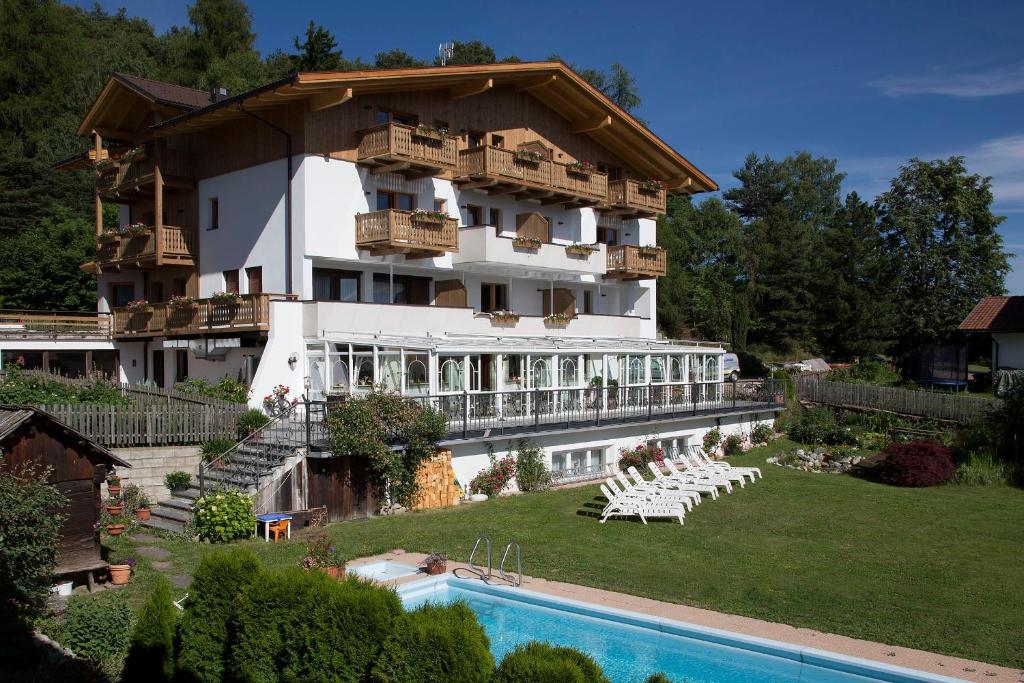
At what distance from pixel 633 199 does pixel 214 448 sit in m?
21.5

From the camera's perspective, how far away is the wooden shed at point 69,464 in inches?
496

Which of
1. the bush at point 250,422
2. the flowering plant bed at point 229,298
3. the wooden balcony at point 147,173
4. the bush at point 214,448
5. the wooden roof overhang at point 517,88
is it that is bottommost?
the bush at point 214,448

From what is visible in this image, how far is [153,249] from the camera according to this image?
28.9 metres

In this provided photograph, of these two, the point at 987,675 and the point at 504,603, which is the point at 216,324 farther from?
the point at 987,675

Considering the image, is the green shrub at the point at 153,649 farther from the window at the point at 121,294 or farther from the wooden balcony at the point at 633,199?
the wooden balcony at the point at 633,199

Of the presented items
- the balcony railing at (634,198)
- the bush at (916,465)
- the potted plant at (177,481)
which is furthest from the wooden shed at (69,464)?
the balcony railing at (634,198)

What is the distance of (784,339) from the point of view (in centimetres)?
6450

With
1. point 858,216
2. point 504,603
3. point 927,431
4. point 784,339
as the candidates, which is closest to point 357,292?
point 504,603

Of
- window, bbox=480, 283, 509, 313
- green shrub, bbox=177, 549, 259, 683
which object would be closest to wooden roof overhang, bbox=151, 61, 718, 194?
window, bbox=480, 283, 509, 313

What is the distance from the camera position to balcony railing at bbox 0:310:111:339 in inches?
1164

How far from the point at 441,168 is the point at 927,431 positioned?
20.4 m

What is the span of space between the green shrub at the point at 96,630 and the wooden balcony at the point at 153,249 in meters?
19.3

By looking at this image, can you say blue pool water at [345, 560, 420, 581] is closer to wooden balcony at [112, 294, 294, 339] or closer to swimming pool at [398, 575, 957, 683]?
swimming pool at [398, 575, 957, 683]

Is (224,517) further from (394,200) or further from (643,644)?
(394,200)
